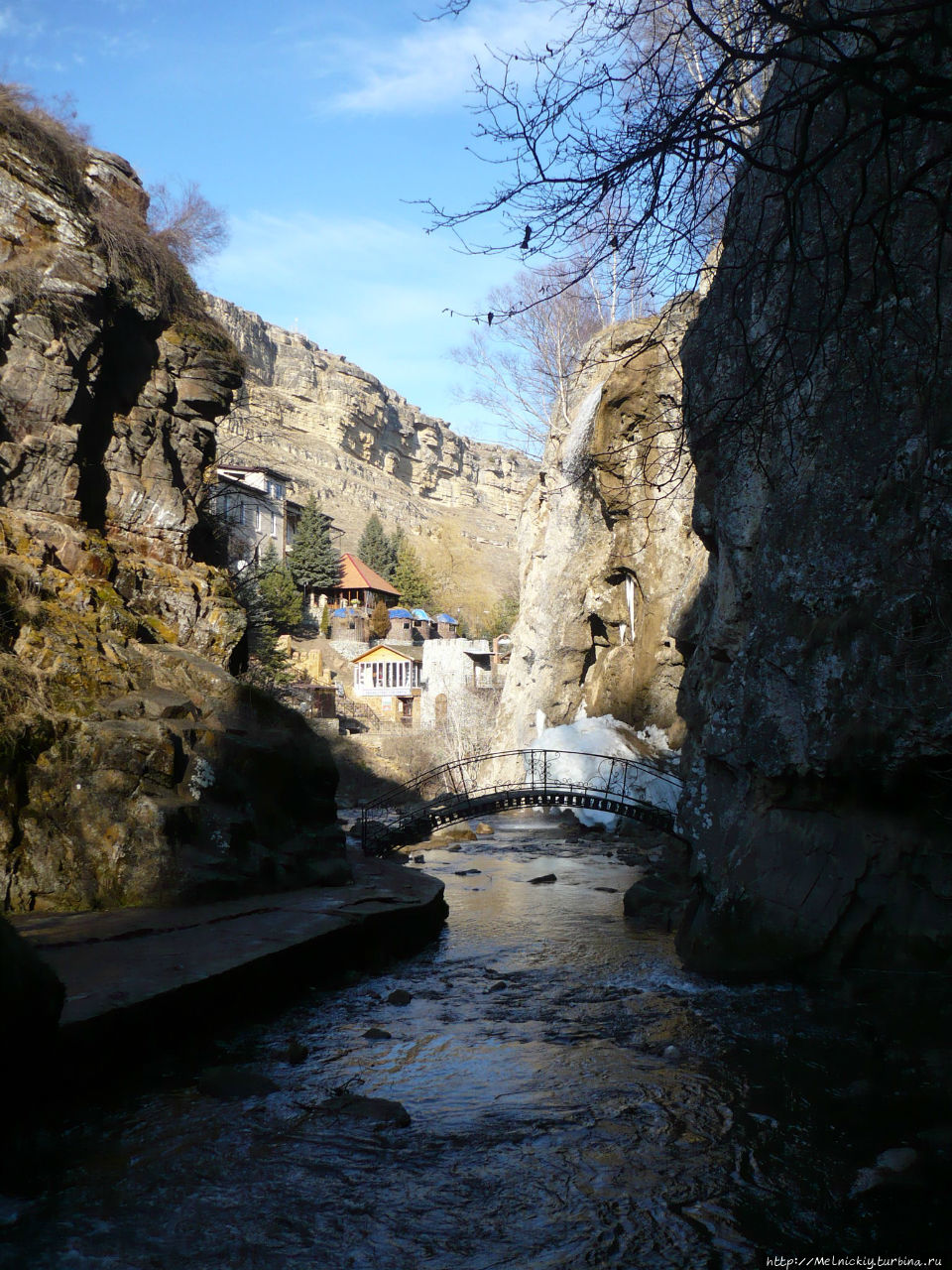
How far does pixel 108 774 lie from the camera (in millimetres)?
10656

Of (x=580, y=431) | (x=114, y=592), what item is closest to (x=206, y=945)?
(x=114, y=592)

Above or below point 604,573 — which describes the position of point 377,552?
above

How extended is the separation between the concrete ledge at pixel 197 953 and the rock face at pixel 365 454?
61.8m

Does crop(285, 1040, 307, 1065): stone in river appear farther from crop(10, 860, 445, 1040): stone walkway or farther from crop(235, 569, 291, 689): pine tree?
crop(235, 569, 291, 689): pine tree

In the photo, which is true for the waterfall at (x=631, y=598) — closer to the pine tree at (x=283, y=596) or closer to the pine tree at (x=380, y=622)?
the pine tree at (x=283, y=596)

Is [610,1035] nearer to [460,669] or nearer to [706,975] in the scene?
[706,975]

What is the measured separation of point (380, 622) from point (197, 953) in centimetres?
4805

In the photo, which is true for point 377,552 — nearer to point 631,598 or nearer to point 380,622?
Result: point 380,622

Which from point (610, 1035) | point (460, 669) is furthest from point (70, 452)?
point (460, 669)

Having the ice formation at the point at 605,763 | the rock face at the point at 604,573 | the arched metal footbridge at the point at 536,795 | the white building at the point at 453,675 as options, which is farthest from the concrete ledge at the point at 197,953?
the white building at the point at 453,675

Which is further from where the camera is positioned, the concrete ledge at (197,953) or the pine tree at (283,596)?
the pine tree at (283,596)

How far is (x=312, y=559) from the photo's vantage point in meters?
55.4

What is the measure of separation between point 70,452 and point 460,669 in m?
32.0

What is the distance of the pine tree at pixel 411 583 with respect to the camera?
63750 mm
